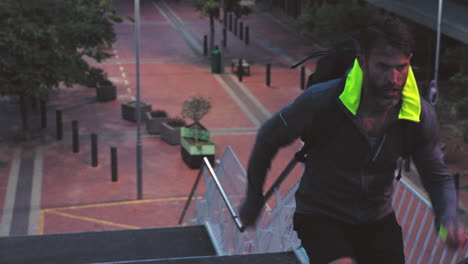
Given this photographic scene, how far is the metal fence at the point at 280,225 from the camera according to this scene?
517 cm

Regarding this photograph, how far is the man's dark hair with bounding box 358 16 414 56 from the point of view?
125 inches

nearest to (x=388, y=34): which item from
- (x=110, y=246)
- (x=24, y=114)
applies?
(x=110, y=246)

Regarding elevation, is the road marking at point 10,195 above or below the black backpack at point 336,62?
below

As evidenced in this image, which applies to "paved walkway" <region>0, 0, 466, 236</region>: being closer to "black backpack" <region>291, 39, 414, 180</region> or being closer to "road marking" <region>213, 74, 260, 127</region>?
"road marking" <region>213, 74, 260, 127</region>

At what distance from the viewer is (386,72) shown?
3178 millimetres

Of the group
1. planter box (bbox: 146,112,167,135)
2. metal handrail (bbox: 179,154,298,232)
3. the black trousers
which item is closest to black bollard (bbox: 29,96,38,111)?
planter box (bbox: 146,112,167,135)

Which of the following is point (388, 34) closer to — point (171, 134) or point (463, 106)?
point (463, 106)

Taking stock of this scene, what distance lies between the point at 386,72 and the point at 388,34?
5.9 inches

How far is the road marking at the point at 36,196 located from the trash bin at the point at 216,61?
11.4 m

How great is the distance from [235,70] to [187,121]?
8.60m

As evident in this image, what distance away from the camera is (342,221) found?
3.49 metres

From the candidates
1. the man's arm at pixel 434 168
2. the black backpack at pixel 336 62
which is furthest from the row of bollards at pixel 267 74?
the man's arm at pixel 434 168

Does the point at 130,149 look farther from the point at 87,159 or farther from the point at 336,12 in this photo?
the point at 336,12

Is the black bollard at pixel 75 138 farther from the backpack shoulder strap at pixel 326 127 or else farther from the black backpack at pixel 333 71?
the backpack shoulder strap at pixel 326 127
